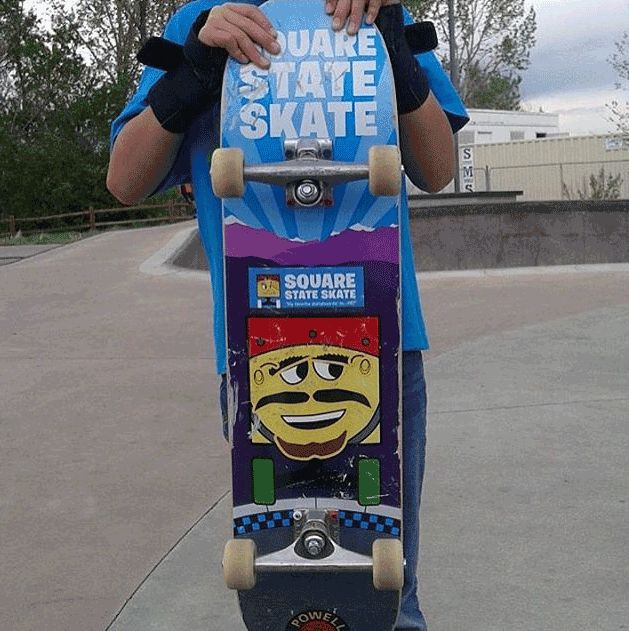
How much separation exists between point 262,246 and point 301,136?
0.24 meters

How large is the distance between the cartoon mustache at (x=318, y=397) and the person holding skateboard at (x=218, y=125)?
→ 0.16 meters

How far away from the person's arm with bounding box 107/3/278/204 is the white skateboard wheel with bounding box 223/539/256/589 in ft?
2.62

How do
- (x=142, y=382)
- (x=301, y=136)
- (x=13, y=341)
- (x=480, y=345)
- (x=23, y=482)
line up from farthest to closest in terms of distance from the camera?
(x=13, y=341) → (x=480, y=345) → (x=142, y=382) → (x=23, y=482) → (x=301, y=136)

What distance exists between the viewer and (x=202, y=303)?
32.4 feet

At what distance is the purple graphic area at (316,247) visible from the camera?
6.91 ft

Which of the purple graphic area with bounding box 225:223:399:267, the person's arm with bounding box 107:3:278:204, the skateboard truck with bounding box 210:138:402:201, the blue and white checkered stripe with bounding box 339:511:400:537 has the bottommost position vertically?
the blue and white checkered stripe with bounding box 339:511:400:537

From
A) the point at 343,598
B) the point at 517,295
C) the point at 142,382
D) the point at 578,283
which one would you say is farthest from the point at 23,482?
the point at 578,283

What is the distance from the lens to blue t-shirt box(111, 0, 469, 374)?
2250 mm

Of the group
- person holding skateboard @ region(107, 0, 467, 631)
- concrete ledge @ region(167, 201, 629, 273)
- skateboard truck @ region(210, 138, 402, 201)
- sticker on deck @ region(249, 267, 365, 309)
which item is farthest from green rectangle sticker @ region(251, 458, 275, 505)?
concrete ledge @ region(167, 201, 629, 273)

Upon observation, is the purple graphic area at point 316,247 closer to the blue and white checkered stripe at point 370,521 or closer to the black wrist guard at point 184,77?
the black wrist guard at point 184,77

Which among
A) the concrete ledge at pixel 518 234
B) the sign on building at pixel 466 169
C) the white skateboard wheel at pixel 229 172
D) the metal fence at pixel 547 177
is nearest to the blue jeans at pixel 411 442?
the white skateboard wheel at pixel 229 172

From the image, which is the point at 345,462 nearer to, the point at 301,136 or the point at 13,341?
the point at 301,136

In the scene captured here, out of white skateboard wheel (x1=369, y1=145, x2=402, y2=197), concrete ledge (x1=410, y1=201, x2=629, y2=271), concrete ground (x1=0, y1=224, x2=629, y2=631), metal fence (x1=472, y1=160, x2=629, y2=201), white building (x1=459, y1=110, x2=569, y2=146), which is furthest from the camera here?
white building (x1=459, y1=110, x2=569, y2=146)

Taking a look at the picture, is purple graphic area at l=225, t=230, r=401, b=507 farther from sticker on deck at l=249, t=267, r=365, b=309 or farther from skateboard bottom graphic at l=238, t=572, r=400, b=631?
skateboard bottom graphic at l=238, t=572, r=400, b=631
